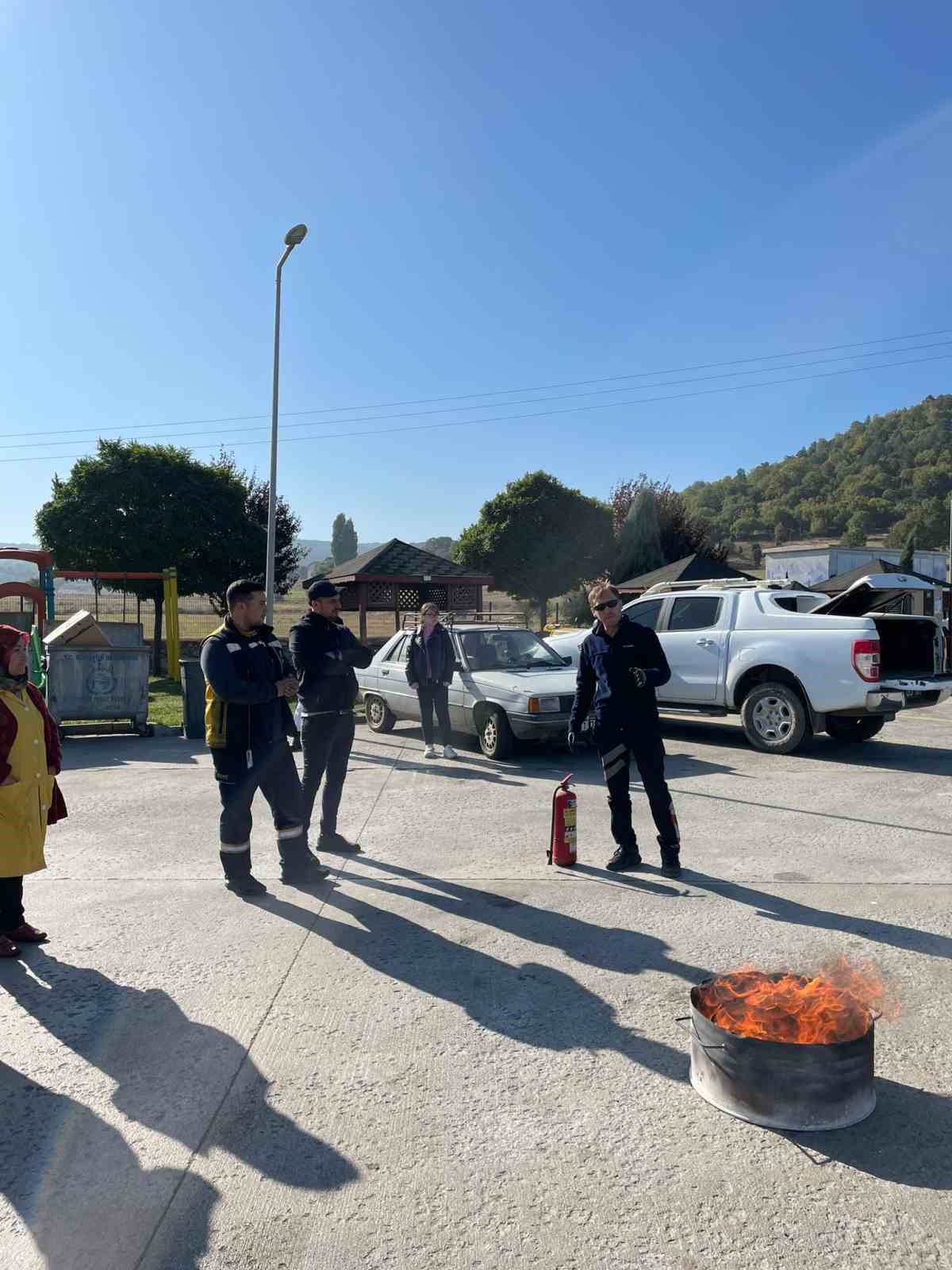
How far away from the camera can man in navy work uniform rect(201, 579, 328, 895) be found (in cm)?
545

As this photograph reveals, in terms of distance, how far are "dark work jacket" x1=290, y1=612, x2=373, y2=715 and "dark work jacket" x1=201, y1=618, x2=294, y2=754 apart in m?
0.61

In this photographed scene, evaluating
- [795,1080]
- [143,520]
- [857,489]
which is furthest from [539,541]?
[857,489]

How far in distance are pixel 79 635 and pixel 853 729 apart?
32.8 feet

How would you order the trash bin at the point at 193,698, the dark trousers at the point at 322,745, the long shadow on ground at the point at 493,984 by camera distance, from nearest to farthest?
the long shadow on ground at the point at 493,984 → the dark trousers at the point at 322,745 → the trash bin at the point at 193,698

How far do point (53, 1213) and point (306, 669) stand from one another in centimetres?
396

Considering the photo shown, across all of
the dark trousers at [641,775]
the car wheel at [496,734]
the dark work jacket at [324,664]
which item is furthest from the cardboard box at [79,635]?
the dark trousers at [641,775]

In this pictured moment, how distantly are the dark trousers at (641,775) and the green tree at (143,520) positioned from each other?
20.1m

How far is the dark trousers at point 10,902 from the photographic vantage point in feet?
15.2

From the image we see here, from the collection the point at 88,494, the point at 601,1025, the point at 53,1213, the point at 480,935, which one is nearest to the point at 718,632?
the point at 480,935

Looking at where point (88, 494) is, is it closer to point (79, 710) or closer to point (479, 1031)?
point (79, 710)

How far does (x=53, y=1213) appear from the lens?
2662mm

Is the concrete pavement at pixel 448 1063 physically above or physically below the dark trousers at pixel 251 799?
below

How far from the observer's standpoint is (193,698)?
1188cm

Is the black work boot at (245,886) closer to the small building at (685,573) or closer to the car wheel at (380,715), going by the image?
the car wheel at (380,715)
